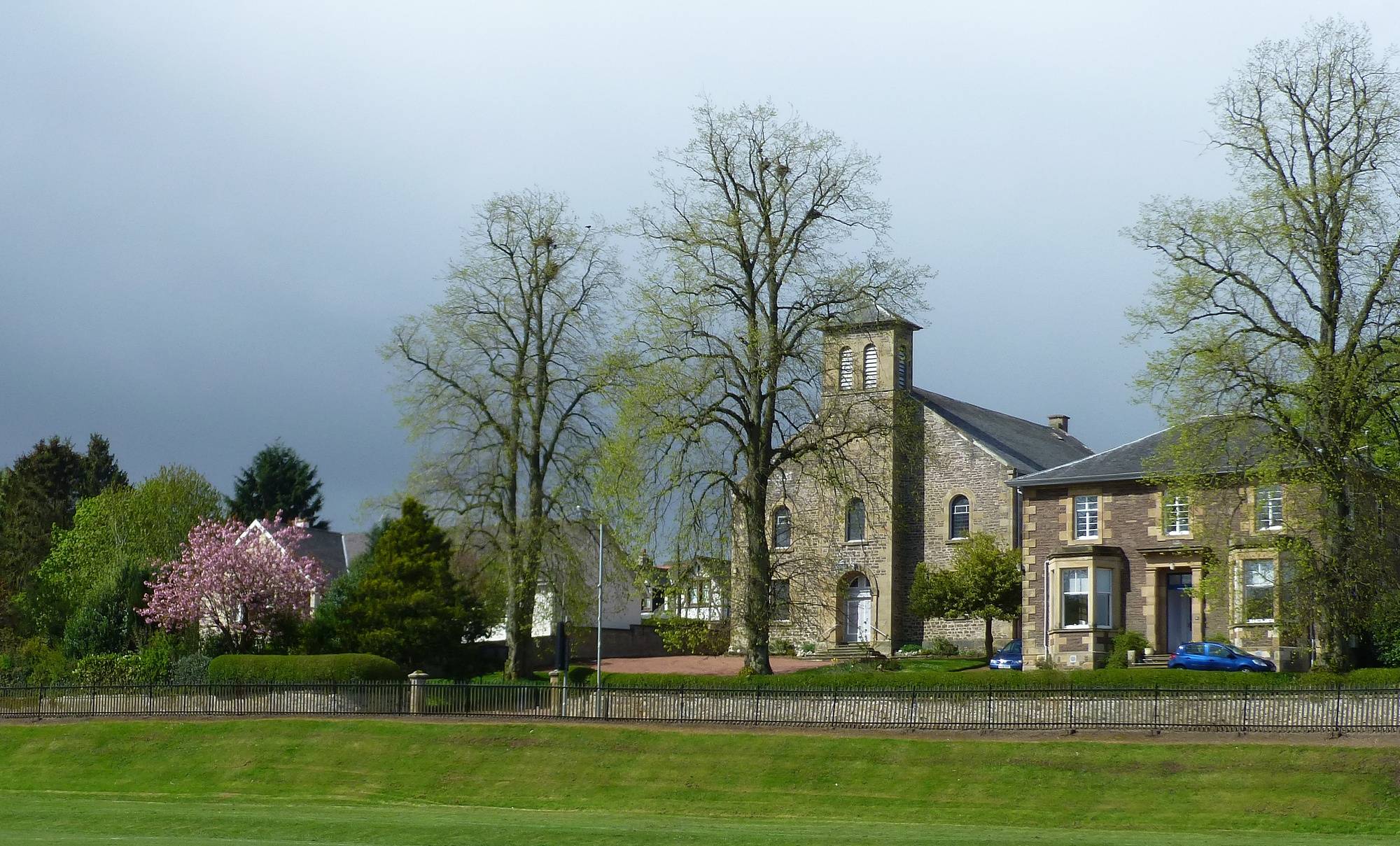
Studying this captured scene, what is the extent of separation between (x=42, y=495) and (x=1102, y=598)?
60.8m

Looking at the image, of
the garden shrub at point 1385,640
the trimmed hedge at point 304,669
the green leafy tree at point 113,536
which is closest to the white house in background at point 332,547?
the green leafy tree at point 113,536

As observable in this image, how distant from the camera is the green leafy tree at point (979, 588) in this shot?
184ft

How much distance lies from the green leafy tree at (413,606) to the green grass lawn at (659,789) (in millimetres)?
9557

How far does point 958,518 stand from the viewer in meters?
62.0

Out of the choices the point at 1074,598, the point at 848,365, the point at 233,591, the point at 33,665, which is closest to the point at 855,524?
the point at 848,365

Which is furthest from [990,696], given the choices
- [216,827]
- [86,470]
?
[86,470]

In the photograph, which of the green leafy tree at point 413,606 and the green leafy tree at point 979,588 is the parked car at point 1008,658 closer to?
the green leafy tree at point 979,588

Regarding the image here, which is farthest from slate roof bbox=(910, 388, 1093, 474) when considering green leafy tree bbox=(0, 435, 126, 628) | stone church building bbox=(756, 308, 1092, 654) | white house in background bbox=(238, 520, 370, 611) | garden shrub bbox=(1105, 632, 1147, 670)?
green leafy tree bbox=(0, 435, 126, 628)

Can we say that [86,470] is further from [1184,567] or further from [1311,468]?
[1311,468]

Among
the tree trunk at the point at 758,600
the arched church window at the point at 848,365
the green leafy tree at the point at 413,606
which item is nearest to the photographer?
the tree trunk at the point at 758,600

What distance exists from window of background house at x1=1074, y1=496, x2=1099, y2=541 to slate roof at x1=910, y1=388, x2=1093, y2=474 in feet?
23.9

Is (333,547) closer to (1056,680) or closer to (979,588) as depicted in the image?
(979,588)

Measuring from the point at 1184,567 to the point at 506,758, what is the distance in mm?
26098

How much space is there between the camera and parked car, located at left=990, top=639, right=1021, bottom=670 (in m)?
51.8
